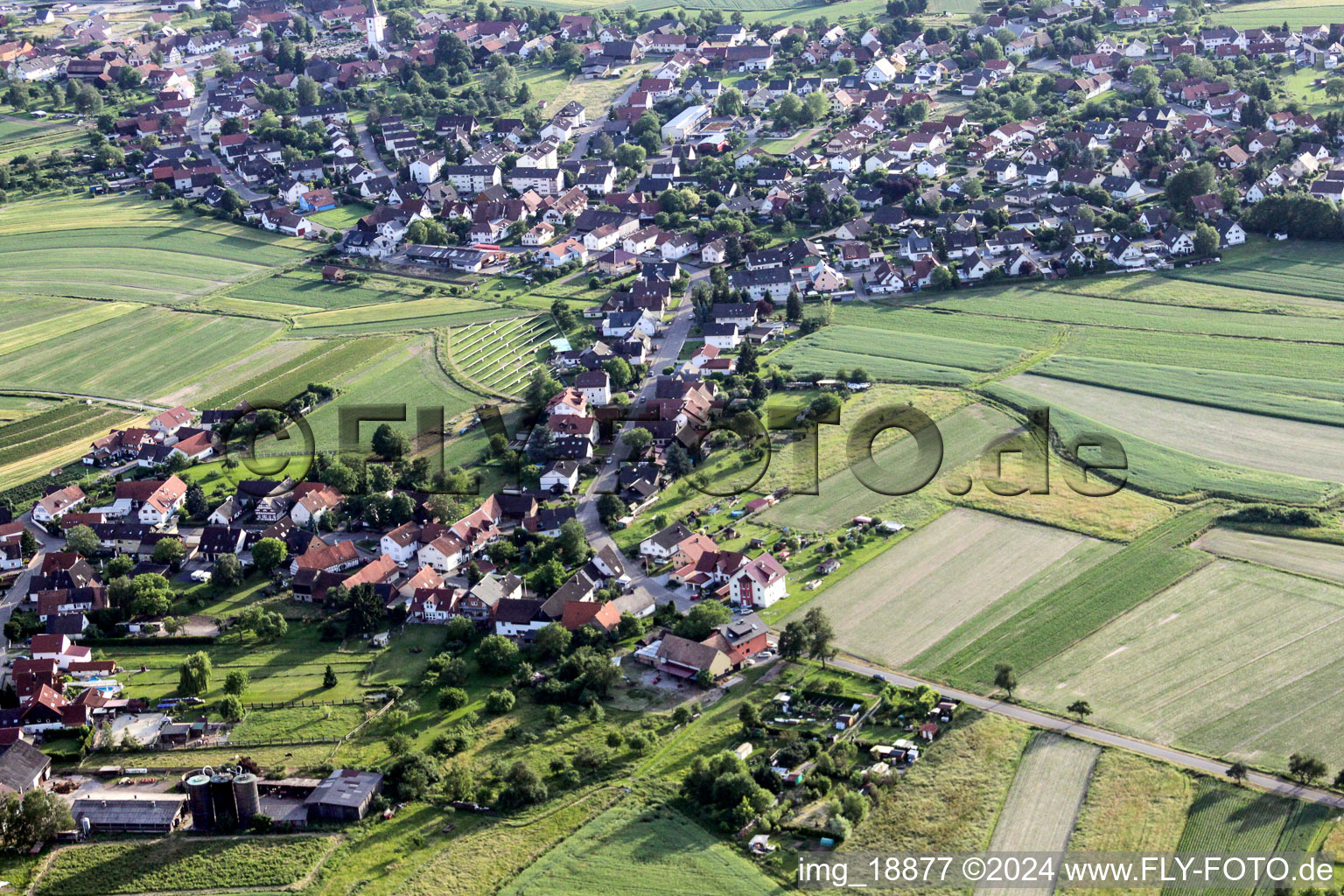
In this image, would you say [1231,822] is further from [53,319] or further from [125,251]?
[125,251]

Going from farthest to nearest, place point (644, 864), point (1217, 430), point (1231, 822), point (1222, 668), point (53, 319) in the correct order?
point (53, 319)
point (1217, 430)
point (1222, 668)
point (644, 864)
point (1231, 822)

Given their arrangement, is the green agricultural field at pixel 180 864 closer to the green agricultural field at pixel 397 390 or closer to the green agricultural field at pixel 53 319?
the green agricultural field at pixel 397 390

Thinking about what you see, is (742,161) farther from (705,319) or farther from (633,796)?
(633,796)

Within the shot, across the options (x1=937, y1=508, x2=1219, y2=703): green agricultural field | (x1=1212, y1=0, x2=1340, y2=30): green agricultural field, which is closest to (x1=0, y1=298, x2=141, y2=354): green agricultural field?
(x1=937, y1=508, x2=1219, y2=703): green agricultural field

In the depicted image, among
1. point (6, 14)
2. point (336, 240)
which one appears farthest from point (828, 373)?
point (6, 14)

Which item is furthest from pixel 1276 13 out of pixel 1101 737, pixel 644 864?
pixel 644 864

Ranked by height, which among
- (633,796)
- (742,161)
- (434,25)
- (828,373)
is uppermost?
(434,25)

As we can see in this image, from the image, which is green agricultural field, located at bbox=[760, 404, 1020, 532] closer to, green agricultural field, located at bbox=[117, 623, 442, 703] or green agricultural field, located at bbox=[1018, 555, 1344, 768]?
green agricultural field, located at bbox=[1018, 555, 1344, 768]
